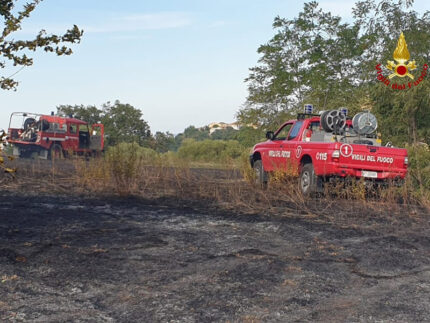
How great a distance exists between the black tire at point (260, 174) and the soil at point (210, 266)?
4.45m

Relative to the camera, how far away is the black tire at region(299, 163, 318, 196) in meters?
11.2

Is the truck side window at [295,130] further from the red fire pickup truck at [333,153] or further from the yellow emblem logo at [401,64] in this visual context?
the yellow emblem logo at [401,64]

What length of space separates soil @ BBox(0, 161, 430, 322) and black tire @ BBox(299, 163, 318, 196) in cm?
207

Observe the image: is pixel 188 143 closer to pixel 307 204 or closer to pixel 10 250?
pixel 307 204

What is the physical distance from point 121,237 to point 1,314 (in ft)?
9.57

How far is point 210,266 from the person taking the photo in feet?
17.9

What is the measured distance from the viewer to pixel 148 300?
4344 millimetres

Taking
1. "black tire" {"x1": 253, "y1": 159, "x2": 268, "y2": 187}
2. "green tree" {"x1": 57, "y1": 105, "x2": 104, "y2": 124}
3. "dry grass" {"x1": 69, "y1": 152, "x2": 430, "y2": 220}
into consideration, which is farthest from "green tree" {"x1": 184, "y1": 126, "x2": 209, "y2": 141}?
"dry grass" {"x1": 69, "y1": 152, "x2": 430, "y2": 220}

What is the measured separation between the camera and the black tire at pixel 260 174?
13.6 meters

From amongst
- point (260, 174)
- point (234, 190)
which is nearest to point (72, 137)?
point (260, 174)

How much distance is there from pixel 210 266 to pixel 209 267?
0.04m

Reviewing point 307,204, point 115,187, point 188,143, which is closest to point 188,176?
point 115,187

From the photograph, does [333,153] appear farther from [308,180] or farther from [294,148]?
[294,148]

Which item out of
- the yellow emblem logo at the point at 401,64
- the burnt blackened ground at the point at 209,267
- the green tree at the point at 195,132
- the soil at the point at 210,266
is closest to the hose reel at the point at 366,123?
the soil at the point at 210,266
